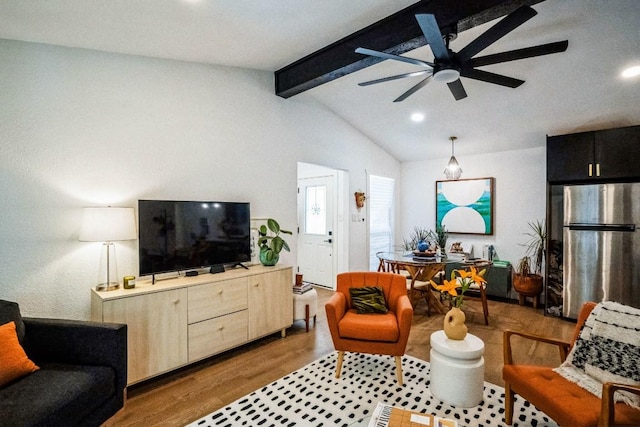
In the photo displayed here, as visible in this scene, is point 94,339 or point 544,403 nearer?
point 544,403

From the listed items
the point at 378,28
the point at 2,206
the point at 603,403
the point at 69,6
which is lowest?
the point at 603,403

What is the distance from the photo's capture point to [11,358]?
5.57 ft

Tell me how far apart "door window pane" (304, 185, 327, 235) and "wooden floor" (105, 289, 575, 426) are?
1825 millimetres

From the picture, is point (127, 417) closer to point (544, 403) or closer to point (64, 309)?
point (64, 309)

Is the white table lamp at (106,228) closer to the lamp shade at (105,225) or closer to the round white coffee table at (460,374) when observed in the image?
the lamp shade at (105,225)

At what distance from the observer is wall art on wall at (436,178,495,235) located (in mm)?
5238

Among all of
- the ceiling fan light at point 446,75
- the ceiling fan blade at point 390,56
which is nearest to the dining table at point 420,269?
the ceiling fan light at point 446,75

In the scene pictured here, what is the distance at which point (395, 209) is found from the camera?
6.25 meters

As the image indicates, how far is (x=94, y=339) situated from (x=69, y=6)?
2122 millimetres

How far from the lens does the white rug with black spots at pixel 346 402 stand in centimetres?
208

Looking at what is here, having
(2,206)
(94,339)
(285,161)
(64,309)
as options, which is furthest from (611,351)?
(2,206)

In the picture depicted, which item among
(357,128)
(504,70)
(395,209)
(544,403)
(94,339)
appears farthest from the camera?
(395,209)

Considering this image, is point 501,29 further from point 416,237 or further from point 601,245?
point 416,237

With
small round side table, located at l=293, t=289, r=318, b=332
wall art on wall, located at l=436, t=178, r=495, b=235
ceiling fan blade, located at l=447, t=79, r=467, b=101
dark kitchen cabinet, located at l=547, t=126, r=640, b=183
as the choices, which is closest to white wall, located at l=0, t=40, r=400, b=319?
small round side table, located at l=293, t=289, r=318, b=332
